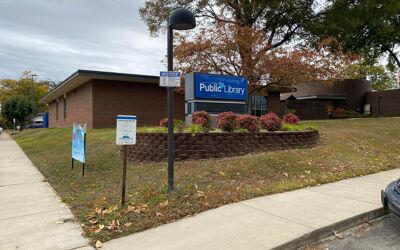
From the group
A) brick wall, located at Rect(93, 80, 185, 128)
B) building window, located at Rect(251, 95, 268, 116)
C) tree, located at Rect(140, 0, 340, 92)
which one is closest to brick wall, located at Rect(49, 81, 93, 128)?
brick wall, located at Rect(93, 80, 185, 128)

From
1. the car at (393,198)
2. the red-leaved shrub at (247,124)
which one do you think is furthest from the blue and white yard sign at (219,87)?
the car at (393,198)

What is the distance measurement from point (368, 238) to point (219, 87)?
7497mm

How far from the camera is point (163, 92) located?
2733 centimetres

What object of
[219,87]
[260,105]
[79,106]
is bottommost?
[219,87]

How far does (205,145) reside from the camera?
9945mm

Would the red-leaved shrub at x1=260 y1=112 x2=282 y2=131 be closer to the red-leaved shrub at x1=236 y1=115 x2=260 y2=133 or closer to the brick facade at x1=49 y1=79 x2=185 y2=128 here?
the red-leaved shrub at x1=236 y1=115 x2=260 y2=133

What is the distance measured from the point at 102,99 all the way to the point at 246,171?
18273mm

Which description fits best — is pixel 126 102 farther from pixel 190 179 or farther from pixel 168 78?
pixel 168 78

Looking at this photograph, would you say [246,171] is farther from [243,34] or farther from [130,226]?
[243,34]

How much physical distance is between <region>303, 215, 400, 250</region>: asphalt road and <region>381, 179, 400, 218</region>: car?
0.67 feet

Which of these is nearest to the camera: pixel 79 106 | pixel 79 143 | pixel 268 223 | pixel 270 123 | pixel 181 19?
pixel 268 223

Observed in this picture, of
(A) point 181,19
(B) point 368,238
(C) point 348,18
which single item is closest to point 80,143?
(A) point 181,19

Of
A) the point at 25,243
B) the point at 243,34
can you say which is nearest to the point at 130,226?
the point at 25,243

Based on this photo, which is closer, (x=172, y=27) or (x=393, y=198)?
Result: (x=393, y=198)
